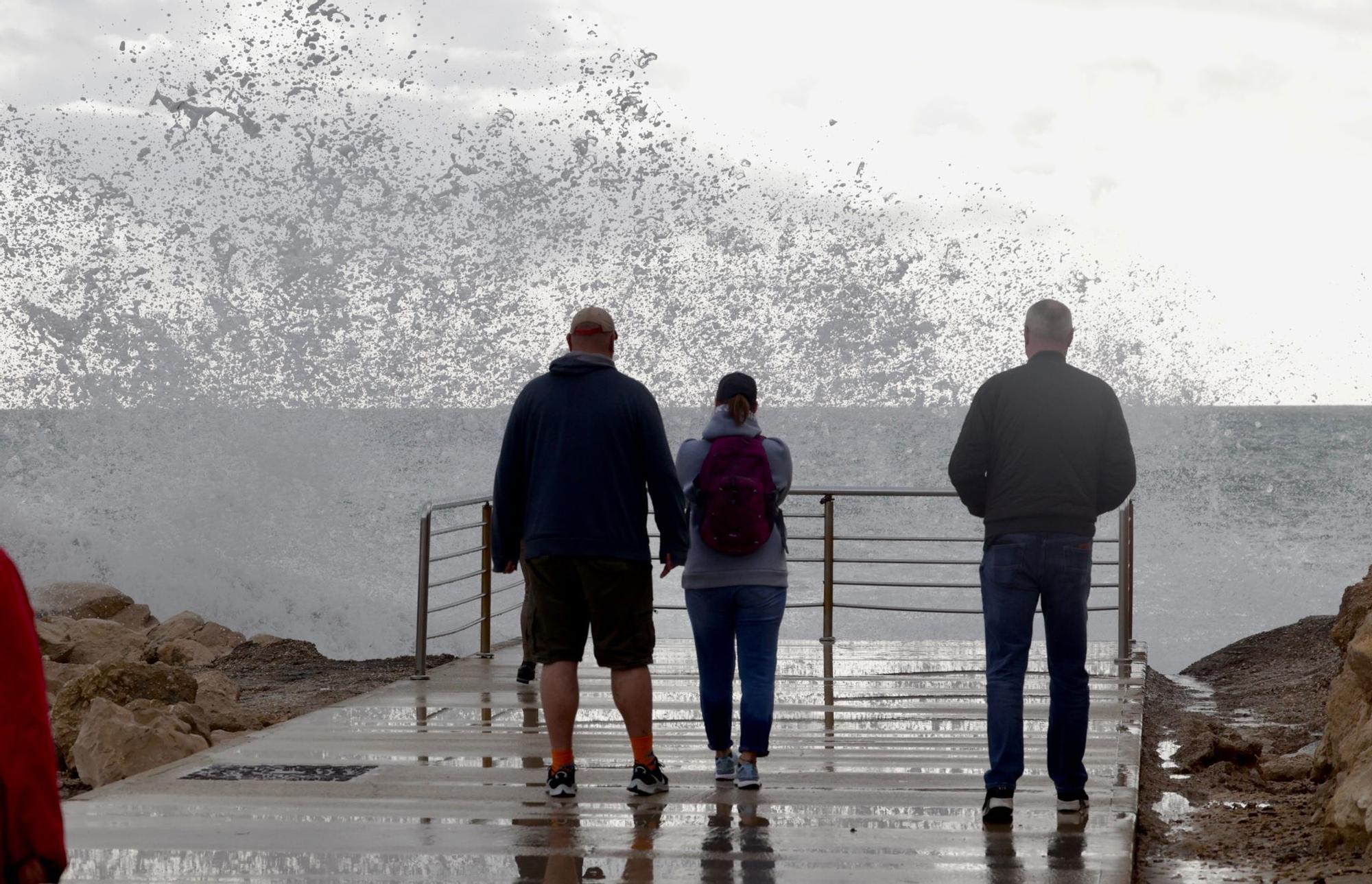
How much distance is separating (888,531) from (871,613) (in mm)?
12390

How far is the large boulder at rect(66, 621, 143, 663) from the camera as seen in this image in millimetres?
10945

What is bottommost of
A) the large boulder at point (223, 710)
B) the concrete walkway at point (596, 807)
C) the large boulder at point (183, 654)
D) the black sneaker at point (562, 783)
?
→ the large boulder at point (183, 654)

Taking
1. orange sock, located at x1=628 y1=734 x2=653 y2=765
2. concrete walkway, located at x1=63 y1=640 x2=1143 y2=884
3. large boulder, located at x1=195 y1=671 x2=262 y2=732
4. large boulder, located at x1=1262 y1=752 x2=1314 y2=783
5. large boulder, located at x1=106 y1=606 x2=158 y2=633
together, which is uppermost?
orange sock, located at x1=628 y1=734 x2=653 y2=765

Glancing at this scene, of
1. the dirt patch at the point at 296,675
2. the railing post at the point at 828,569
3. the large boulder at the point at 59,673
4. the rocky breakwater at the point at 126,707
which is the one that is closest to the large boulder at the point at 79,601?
the dirt patch at the point at 296,675

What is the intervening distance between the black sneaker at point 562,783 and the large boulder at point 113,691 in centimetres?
251

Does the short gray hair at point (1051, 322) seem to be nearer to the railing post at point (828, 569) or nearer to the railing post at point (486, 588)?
the railing post at point (828, 569)

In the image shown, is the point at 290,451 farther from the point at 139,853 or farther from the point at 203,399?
the point at 139,853

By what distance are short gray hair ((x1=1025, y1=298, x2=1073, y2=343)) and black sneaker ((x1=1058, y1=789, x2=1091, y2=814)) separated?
1.39 meters

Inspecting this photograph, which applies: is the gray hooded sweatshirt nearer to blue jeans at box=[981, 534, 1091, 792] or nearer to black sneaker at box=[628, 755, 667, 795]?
black sneaker at box=[628, 755, 667, 795]

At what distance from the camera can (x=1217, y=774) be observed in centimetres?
639

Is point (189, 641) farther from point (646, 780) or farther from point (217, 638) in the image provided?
point (646, 780)

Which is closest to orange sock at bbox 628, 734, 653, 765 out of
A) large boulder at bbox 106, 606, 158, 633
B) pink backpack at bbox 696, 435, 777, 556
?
pink backpack at bbox 696, 435, 777, 556

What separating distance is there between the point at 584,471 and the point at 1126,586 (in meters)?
5.20

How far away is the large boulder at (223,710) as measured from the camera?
7492 millimetres
